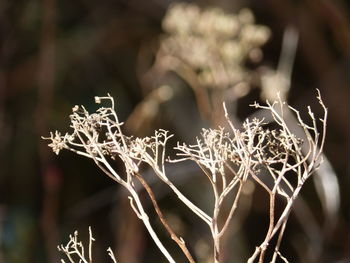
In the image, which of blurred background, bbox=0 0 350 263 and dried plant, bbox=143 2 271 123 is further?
blurred background, bbox=0 0 350 263

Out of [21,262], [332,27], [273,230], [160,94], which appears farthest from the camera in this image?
[332,27]

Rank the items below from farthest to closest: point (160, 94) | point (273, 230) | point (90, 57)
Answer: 1. point (90, 57)
2. point (160, 94)
3. point (273, 230)

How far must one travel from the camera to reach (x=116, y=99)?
5.61 m

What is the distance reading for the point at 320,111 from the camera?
5.51 meters

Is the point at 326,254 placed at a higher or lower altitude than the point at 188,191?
lower

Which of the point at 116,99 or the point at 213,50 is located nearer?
the point at 213,50

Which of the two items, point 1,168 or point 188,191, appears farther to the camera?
point 1,168

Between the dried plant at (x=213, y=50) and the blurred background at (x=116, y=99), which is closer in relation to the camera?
A: the dried plant at (x=213, y=50)

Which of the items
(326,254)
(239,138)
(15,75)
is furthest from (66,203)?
(239,138)

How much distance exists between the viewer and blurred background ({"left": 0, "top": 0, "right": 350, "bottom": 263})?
4777 millimetres

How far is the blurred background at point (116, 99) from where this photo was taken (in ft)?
15.7

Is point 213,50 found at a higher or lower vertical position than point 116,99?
lower

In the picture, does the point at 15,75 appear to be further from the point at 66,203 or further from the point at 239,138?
the point at 239,138

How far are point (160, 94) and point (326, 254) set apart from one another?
1.77m
